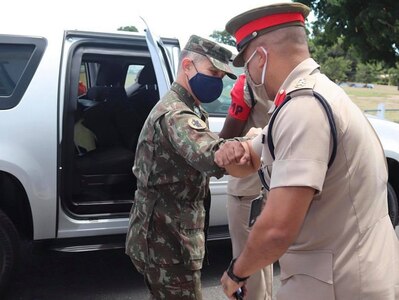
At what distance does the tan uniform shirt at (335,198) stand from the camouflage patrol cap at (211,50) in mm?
863

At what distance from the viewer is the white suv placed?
303 centimetres

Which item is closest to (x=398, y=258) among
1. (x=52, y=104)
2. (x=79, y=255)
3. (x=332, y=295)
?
(x=332, y=295)

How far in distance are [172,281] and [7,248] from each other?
143 cm

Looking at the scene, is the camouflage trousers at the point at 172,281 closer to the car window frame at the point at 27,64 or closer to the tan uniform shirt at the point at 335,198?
the tan uniform shirt at the point at 335,198

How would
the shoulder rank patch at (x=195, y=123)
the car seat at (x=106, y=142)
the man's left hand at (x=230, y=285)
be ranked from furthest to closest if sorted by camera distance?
the car seat at (x=106, y=142) < the shoulder rank patch at (x=195, y=123) < the man's left hand at (x=230, y=285)

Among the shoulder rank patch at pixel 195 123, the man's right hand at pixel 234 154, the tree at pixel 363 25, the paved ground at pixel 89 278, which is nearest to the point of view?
the man's right hand at pixel 234 154

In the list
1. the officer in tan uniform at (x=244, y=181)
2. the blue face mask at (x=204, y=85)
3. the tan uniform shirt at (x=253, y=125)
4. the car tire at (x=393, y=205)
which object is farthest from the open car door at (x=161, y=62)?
the car tire at (x=393, y=205)

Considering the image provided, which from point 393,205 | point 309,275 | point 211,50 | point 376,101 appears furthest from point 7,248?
point 376,101

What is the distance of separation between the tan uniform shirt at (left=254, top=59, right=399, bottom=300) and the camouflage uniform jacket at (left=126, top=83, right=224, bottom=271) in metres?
0.75

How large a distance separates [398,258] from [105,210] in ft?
7.72

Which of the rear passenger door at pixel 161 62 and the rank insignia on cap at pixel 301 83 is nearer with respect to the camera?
the rank insignia on cap at pixel 301 83

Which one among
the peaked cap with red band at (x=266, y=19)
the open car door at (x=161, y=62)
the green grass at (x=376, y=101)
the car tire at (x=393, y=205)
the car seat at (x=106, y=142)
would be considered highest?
the peaked cap with red band at (x=266, y=19)

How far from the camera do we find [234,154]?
5.66 ft

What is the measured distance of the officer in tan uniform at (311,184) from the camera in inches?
49.6
